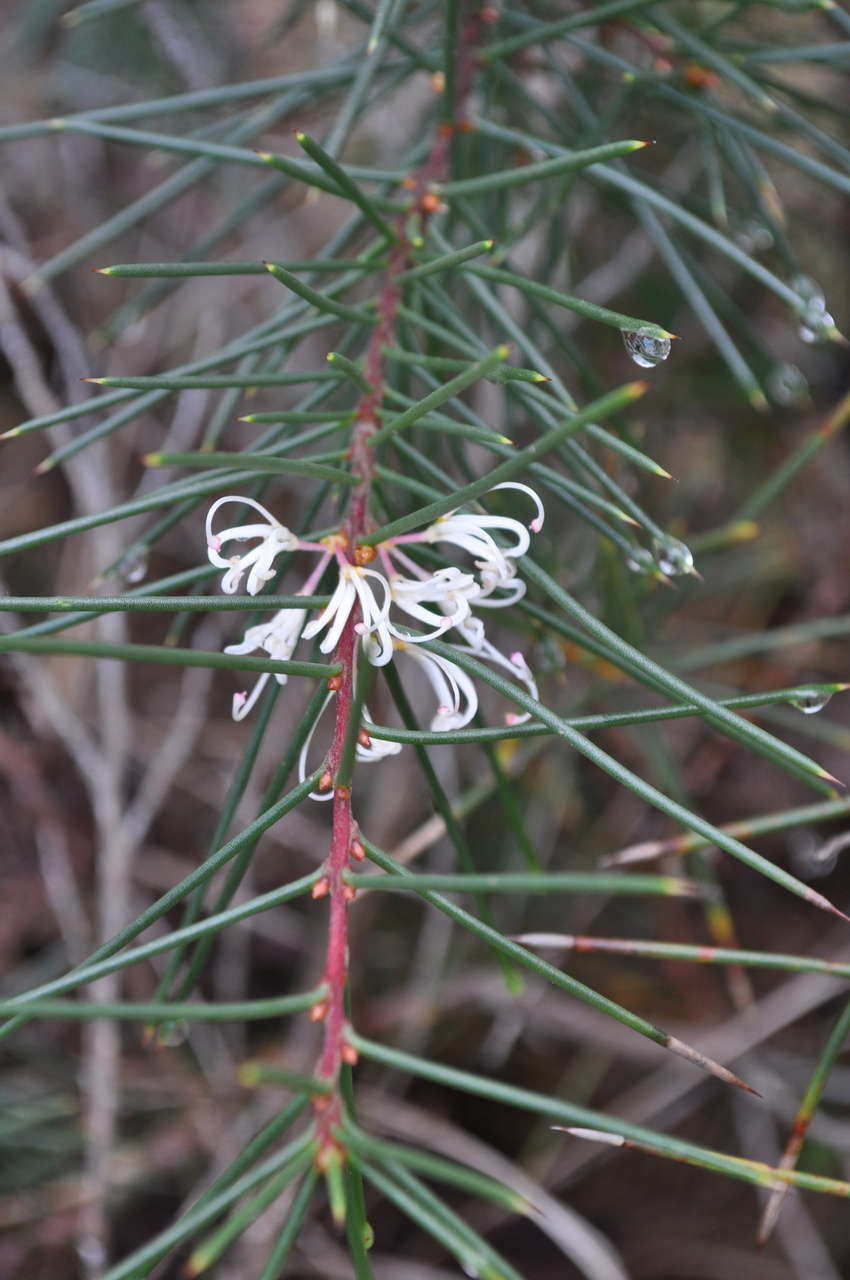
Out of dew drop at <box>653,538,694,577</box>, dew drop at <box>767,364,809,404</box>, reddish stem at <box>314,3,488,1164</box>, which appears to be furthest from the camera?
dew drop at <box>767,364,809,404</box>

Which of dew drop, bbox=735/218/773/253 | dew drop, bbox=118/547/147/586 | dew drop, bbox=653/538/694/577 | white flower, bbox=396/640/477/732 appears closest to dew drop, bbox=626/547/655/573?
dew drop, bbox=653/538/694/577

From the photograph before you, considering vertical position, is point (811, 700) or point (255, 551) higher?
point (255, 551)

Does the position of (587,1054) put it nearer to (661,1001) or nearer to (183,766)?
(661,1001)

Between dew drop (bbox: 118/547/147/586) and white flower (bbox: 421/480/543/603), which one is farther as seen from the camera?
dew drop (bbox: 118/547/147/586)

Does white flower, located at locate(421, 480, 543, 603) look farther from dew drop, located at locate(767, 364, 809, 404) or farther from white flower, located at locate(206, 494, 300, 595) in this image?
dew drop, located at locate(767, 364, 809, 404)

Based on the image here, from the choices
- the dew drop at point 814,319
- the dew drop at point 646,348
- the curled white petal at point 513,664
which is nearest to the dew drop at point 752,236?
the dew drop at point 814,319

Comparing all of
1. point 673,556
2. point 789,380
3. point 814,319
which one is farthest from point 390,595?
point 789,380

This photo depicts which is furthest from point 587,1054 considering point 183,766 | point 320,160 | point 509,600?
point 320,160

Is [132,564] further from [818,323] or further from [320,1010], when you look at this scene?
[818,323]
